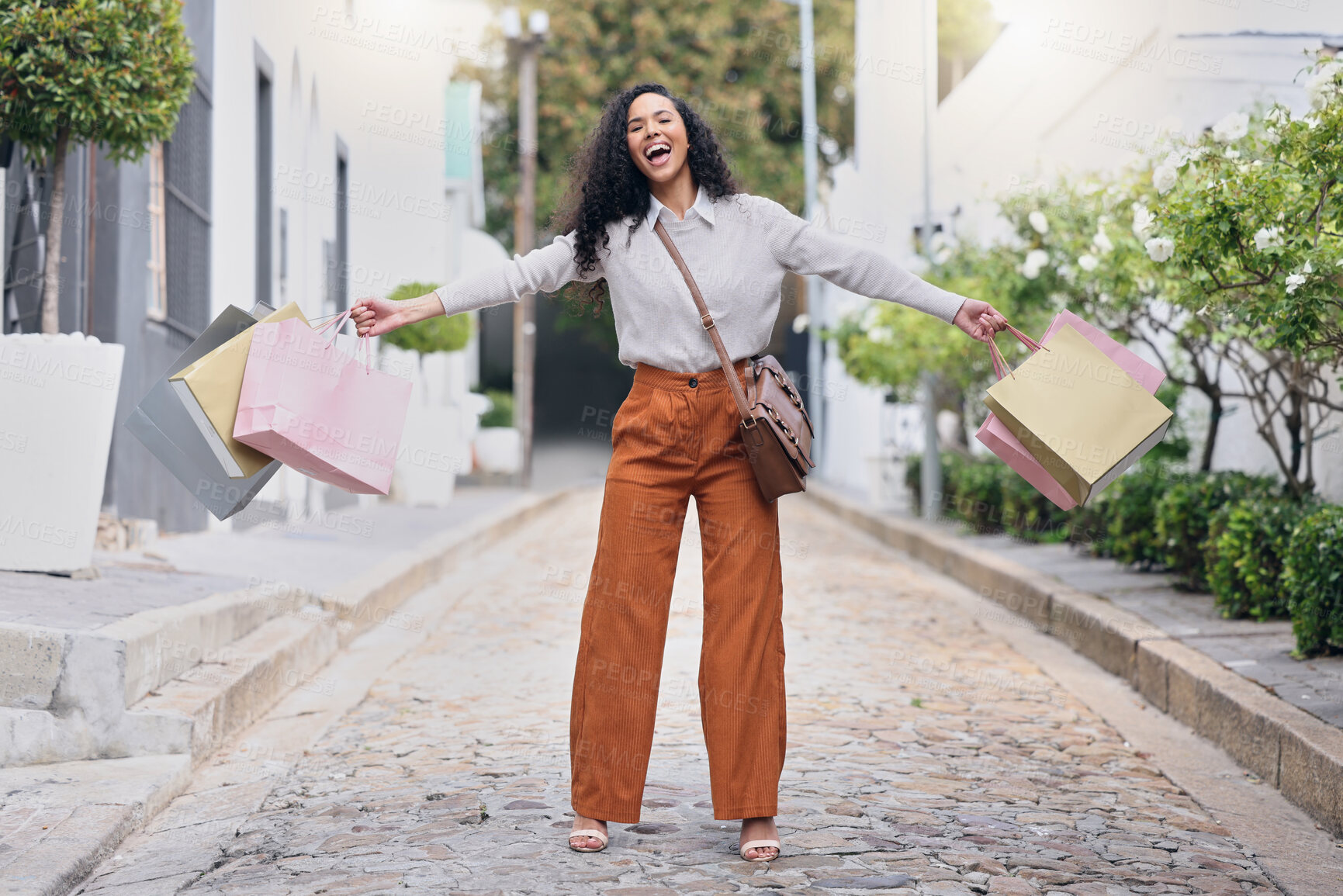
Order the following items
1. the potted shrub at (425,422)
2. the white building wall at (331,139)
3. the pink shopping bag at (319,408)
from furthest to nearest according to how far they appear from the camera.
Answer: the potted shrub at (425,422) < the white building wall at (331,139) < the pink shopping bag at (319,408)

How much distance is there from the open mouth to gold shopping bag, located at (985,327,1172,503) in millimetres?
1006

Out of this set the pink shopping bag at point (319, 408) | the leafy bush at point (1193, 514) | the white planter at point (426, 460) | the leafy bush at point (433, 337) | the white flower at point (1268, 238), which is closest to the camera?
the pink shopping bag at point (319, 408)

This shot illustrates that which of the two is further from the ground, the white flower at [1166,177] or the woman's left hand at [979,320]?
the white flower at [1166,177]

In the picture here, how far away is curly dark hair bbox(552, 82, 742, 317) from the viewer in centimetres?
354

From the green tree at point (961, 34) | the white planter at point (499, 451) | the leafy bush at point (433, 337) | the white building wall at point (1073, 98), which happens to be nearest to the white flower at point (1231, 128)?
the white building wall at point (1073, 98)

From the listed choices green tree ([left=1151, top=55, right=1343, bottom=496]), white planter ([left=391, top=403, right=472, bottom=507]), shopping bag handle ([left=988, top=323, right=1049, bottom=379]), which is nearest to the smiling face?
shopping bag handle ([left=988, top=323, right=1049, bottom=379])

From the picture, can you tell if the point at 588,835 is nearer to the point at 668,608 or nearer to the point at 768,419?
the point at 668,608

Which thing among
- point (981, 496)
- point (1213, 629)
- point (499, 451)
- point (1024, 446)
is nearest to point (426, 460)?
point (981, 496)

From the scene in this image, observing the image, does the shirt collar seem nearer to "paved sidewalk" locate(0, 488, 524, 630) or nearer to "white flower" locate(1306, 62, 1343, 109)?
"white flower" locate(1306, 62, 1343, 109)

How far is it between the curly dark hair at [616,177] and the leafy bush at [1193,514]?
4719 millimetres

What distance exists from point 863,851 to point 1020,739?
1725mm

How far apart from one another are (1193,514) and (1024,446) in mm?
4463

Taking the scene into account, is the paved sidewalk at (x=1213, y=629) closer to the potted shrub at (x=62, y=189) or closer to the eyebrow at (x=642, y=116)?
the eyebrow at (x=642, y=116)

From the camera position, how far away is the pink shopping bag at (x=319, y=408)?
342cm
